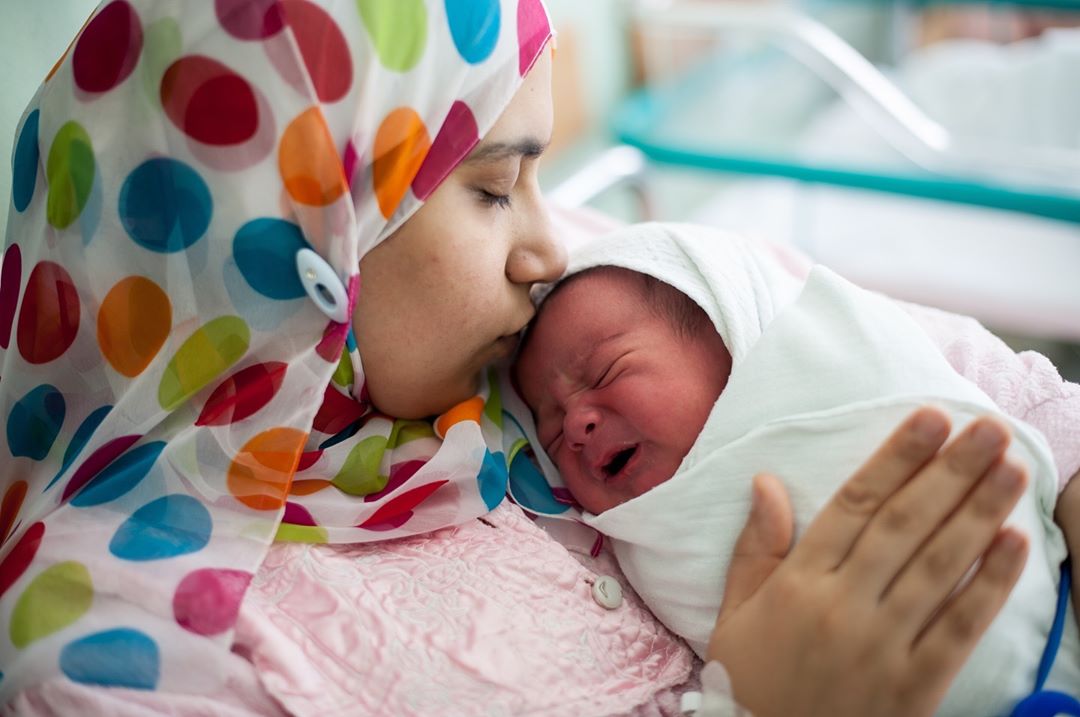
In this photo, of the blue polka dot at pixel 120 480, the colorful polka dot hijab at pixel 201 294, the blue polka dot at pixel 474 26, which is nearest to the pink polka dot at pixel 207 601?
the colorful polka dot hijab at pixel 201 294

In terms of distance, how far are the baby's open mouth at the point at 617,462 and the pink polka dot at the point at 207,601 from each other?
0.35 m

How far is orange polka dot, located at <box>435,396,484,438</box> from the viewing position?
985 mm

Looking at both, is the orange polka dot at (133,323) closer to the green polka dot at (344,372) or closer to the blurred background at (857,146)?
the green polka dot at (344,372)

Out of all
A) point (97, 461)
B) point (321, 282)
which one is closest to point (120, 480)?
point (97, 461)

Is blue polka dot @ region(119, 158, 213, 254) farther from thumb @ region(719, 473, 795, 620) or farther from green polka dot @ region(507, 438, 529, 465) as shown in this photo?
thumb @ region(719, 473, 795, 620)

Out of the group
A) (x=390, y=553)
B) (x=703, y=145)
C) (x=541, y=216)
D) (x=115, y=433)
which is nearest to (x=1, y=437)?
(x=115, y=433)

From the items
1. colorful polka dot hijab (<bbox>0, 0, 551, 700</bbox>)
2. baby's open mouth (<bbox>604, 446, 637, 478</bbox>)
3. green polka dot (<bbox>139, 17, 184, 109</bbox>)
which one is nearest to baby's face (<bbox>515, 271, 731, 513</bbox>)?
baby's open mouth (<bbox>604, 446, 637, 478</bbox>)

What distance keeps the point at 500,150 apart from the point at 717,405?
296 millimetres

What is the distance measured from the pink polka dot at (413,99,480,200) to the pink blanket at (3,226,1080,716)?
319 millimetres

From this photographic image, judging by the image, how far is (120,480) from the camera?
34.2 inches

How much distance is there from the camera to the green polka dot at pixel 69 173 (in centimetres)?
83

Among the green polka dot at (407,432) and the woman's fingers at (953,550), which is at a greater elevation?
the green polka dot at (407,432)

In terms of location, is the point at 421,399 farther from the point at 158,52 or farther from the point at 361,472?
the point at 158,52

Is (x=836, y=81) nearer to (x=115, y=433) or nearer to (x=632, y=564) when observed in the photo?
(x=632, y=564)
